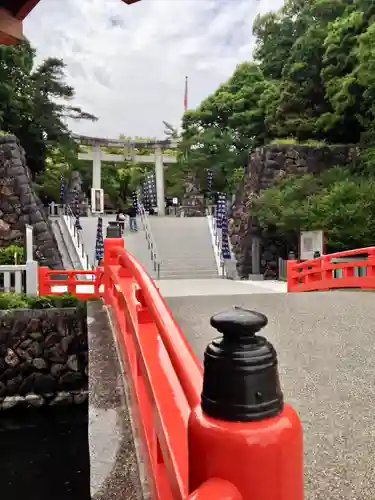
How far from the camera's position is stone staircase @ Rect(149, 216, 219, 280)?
51.7 feet

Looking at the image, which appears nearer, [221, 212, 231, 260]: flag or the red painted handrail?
the red painted handrail

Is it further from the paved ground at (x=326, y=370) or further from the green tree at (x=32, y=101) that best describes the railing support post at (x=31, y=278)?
the green tree at (x=32, y=101)

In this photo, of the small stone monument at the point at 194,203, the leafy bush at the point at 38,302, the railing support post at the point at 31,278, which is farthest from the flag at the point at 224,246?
the small stone monument at the point at 194,203

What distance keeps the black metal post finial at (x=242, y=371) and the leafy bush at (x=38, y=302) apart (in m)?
7.53

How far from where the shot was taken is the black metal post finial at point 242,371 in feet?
3.12

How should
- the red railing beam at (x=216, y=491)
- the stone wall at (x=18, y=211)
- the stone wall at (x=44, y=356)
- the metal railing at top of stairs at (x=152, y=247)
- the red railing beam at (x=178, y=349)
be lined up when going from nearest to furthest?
the red railing beam at (x=216, y=491) → the red railing beam at (x=178, y=349) → the stone wall at (x=44, y=356) → the metal railing at top of stairs at (x=152, y=247) → the stone wall at (x=18, y=211)

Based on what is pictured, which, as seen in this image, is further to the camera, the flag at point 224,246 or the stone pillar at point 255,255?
the stone pillar at point 255,255

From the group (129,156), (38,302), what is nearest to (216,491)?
(38,302)

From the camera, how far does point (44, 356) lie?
27.4 ft

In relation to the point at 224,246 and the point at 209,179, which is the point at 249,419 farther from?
the point at 209,179

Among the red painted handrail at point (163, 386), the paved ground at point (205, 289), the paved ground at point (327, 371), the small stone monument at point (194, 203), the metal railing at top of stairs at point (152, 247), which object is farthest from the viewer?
the small stone monument at point (194, 203)

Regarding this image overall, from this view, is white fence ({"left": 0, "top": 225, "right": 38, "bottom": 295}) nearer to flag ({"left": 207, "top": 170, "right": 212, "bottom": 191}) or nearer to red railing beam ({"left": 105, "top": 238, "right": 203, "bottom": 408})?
red railing beam ({"left": 105, "top": 238, "right": 203, "bottom": 408})

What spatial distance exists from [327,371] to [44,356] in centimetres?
590

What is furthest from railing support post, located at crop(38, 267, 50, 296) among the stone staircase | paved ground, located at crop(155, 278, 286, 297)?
the stone staircase
